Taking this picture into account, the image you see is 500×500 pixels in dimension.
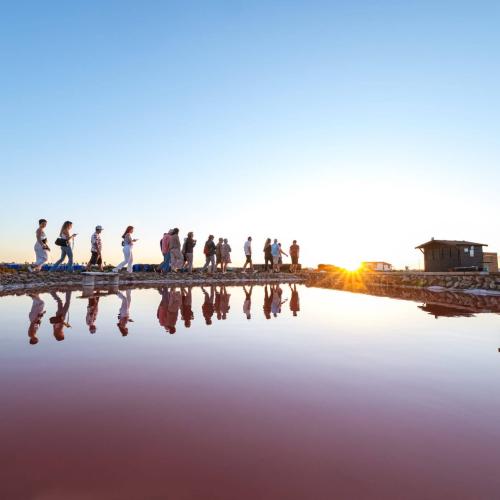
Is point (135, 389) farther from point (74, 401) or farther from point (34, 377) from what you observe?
point (34, 377)

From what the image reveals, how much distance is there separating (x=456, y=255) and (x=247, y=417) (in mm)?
42064

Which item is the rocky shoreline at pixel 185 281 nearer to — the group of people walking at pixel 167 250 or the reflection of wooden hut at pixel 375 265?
the group of people walking at pixel 167 250

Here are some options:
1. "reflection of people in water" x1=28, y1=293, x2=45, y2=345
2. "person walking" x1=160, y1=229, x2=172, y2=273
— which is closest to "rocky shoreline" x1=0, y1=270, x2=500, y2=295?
"person walking" x1=160, y1=229, x2=172, y2=273

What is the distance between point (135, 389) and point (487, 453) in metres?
2.44

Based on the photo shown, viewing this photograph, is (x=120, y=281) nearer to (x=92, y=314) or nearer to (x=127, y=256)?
(x=127, y=256)

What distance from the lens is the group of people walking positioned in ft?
46.3

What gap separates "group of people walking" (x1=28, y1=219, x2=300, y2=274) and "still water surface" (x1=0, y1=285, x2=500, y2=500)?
32.8 ft

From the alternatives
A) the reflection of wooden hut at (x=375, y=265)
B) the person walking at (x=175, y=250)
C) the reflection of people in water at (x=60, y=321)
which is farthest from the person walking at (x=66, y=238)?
the reflection of wooden hut at (x=375, y=265)

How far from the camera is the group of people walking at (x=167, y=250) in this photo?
14.1 m

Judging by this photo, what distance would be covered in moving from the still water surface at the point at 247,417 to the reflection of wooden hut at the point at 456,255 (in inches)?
1490

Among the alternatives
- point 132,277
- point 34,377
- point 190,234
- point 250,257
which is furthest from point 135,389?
point 250,257

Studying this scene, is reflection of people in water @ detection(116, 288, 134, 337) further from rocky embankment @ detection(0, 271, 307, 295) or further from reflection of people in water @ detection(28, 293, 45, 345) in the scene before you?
rocky embankment @ detection(0, 271, 307, 295)

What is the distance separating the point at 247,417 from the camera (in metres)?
2.37

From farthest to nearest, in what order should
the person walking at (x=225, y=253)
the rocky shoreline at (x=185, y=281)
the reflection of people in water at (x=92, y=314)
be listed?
the person walking at (x=225, y=253) → the rocky shoreline at (x=185, y=281) → the reflection of people in water at (x=92, y=314)
